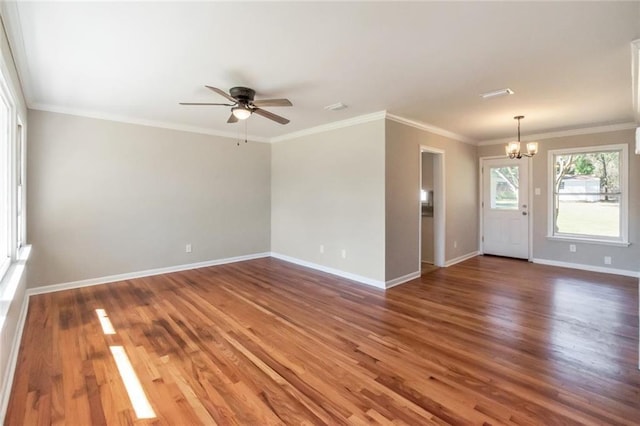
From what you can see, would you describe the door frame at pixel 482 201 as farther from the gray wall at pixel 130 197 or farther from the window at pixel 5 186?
the window at pixel 5 186

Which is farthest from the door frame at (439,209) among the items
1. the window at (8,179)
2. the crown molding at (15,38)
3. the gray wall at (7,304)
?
the window at (8,179)

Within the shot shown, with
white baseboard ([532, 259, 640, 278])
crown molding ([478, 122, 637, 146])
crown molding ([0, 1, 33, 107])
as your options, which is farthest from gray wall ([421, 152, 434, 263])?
crown molding ([0, 1, 33, 107])

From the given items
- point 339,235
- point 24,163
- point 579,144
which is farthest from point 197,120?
point 579,144

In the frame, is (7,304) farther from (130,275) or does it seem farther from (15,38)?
(130,275)

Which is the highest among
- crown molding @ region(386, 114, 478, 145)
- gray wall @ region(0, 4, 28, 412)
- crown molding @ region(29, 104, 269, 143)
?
crown molding @ region(29, 104, 269, 143)

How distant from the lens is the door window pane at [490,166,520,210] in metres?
6.11

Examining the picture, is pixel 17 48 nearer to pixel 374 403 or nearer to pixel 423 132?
pixel 374 403

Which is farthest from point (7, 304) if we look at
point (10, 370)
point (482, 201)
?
point (482, 201)

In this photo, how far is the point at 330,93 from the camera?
11.3 ft

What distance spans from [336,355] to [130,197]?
3.97 meters

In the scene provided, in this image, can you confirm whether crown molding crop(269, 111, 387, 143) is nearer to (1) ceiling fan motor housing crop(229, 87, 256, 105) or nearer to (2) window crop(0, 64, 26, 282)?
(1) ceiling fan motor housing crop(229, 87, 256, 105)

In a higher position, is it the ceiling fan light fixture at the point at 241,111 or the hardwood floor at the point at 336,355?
the ceiling fan light fixture at the point at 241,111

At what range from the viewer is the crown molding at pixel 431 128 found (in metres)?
4.34

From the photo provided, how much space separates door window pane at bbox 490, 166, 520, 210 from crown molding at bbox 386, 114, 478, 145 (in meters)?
0.81
